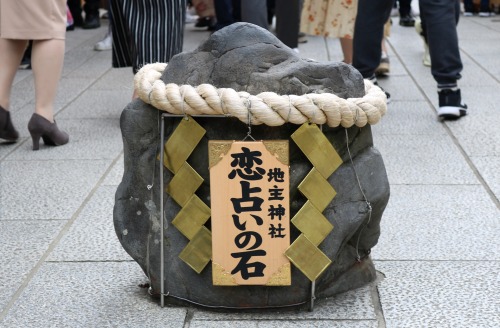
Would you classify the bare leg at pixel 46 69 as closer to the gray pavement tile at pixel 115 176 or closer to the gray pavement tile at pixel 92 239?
the gray pavement tile at pixel 115 176

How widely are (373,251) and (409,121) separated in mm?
2139

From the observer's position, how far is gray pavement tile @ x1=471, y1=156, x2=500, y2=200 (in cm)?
399

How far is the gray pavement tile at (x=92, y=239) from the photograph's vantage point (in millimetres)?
3266

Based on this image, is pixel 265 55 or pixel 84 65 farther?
pixel 84 65

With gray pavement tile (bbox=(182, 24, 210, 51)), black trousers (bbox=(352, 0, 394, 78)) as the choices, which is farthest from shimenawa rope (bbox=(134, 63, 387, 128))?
gray pavement tile (bbox=(182, 24, 210, 51))

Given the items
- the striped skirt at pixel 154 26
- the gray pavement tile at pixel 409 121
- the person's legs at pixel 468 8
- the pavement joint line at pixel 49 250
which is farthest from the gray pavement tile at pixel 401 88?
the person's legs at pixel 468 8

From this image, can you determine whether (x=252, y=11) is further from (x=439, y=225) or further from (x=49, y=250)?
(x=49, y=250)

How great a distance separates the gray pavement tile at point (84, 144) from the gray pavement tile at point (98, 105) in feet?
0.47

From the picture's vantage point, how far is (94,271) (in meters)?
3.12

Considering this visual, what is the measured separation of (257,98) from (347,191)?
0.43 meters

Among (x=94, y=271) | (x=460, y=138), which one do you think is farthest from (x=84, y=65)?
(x=94, y=271)

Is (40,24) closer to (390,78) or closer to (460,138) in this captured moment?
(460,138)

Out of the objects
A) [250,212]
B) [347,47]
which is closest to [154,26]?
[347,47]

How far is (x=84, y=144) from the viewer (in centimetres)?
495
